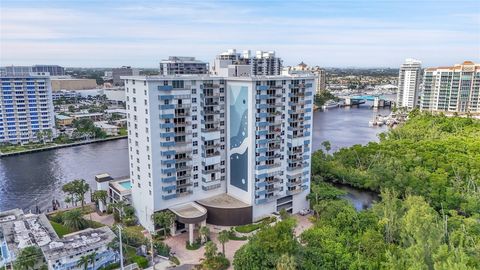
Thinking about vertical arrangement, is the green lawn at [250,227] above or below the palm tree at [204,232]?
below

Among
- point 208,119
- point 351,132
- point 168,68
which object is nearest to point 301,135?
point 208,119

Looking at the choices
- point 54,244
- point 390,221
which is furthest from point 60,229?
point 390,221

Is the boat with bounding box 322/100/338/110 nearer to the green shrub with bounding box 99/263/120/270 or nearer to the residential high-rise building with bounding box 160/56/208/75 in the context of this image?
the residential high-rise building with bounding box 160/56/208/75

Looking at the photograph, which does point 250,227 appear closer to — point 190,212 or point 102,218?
point 190,212

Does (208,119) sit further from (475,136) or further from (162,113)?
(475,136)

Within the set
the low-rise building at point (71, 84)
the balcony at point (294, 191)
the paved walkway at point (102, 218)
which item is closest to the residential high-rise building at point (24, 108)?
the paved walkway at point (102, 218)

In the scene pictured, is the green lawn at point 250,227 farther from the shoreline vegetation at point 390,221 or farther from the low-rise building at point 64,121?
the low-rise building at point 64,121

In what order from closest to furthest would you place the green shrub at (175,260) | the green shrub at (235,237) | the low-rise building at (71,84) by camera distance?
the green shrub at (175,260) → the green shrub at (235,237) → the low-rise building at (71,84)
